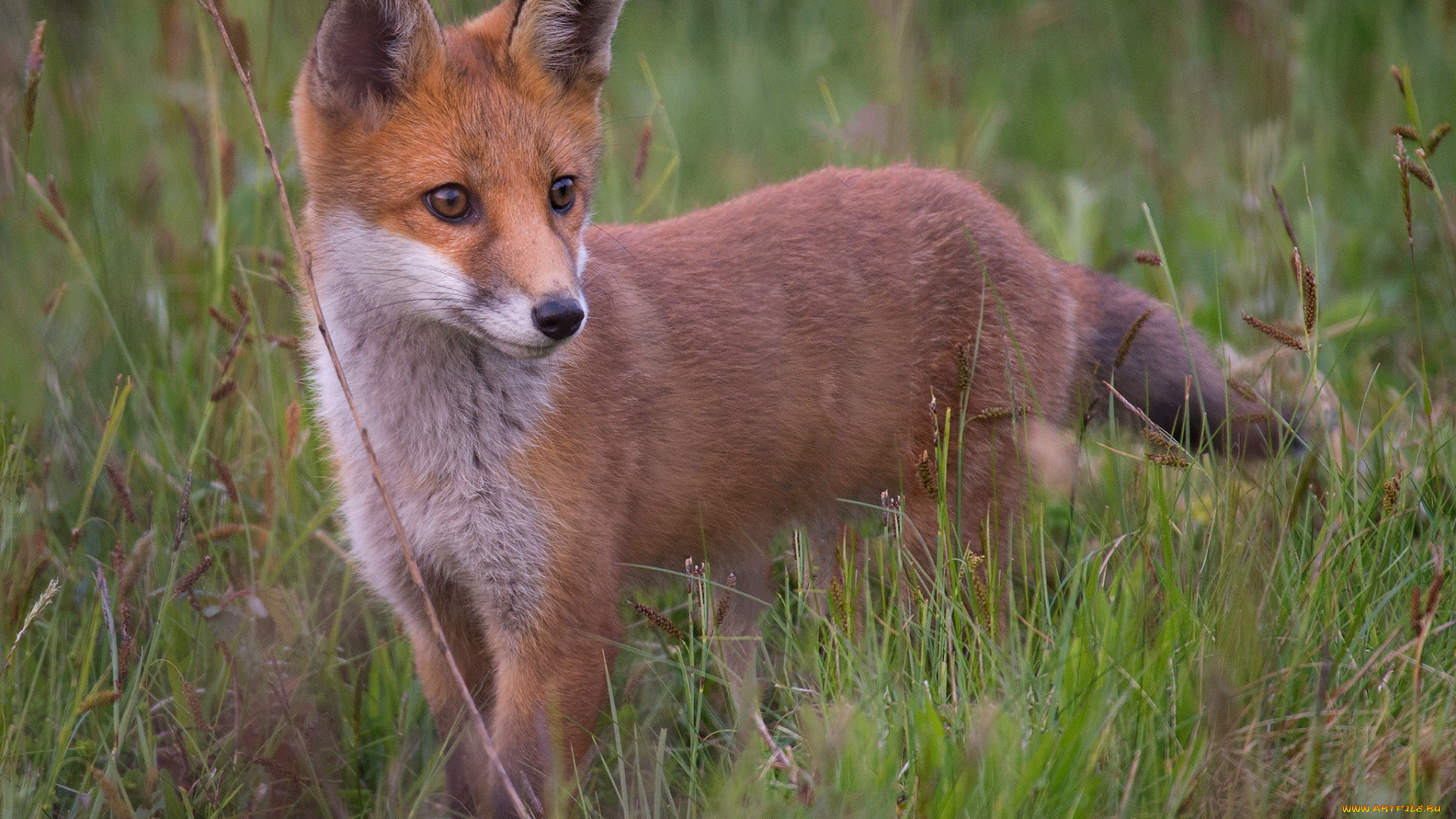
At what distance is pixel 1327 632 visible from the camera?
8.73ft

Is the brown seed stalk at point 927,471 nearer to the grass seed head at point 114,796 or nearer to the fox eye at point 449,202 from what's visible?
the fox eye at point 449,202

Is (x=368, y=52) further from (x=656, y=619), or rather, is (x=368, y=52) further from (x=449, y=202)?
(x=656, y=619)

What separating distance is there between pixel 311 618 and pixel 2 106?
251 centimetres

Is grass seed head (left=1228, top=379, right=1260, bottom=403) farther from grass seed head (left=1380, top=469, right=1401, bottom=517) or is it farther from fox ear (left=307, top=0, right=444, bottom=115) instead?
fox ear (left=307, top=0, right=444, bottom=115)

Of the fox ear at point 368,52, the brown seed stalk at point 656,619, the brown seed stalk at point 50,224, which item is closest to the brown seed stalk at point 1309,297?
the brown seed stalk at point 656,619

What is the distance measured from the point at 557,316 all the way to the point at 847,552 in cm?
136

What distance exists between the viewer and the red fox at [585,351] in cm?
302

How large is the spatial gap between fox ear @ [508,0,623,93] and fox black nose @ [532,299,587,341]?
832mm

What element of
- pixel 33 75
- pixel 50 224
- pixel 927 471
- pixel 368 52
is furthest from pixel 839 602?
pixel 50 224

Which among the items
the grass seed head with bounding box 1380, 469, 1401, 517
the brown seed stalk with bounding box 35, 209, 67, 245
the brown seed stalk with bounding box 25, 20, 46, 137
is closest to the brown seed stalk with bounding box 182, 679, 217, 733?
the brown seed stalk with bounding box 25, 20, 46, 137

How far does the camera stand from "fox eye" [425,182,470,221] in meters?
2.95

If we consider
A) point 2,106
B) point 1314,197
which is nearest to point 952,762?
point 2,106

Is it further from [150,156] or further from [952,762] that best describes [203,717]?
[150,156]

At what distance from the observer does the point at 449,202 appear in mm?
2967
